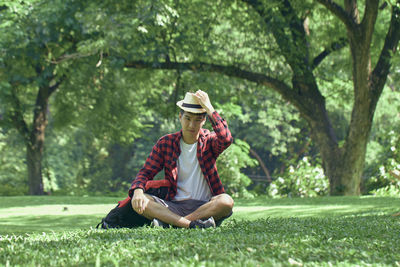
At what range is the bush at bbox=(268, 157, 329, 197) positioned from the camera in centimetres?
1831

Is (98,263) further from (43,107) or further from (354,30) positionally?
(43,107)

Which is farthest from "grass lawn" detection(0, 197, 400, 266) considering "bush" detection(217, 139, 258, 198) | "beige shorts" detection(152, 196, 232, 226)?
"bush" detection(217, 139, 258, 198)

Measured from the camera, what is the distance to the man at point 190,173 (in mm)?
6320

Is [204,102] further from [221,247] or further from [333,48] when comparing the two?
[333,48]

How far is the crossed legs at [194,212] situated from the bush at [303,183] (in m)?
12.2

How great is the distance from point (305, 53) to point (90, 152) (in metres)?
32.5

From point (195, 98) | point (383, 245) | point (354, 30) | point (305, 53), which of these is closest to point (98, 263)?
point (383, 245)

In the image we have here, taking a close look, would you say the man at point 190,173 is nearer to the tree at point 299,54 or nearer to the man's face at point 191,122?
the man's face at point 191,122

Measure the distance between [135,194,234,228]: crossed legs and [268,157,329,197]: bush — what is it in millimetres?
12231

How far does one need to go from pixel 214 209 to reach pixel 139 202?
831mm

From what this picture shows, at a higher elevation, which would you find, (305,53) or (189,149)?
(305,53)

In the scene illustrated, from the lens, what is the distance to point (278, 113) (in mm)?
34594

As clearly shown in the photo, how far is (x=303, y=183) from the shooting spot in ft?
60.7

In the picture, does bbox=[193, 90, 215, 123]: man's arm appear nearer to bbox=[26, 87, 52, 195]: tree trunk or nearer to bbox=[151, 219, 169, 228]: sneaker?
bbox=[151, 219, 169, 228]: sneaker
